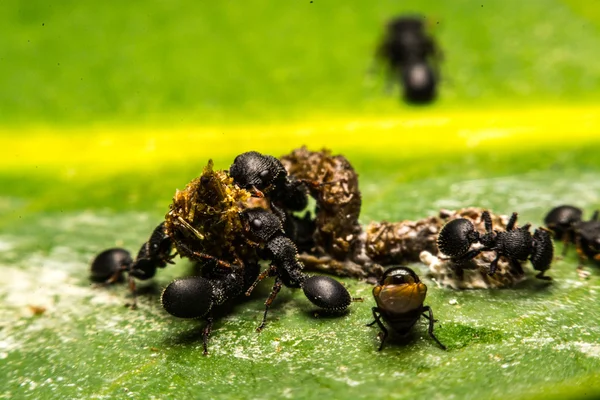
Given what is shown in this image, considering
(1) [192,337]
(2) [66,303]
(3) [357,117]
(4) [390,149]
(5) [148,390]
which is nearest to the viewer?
(5) [148,390]

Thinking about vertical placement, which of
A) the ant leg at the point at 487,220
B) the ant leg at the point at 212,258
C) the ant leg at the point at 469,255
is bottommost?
the ant leg at the point at 469,255

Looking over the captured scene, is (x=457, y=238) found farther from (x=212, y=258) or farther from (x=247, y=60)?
(x=247, y=60)

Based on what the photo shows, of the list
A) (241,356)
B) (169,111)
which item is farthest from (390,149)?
(241,356)

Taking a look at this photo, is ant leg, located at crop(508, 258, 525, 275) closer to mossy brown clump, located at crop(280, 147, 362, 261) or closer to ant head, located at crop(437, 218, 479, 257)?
ant head, located at crop(437, 218, 479, 257)

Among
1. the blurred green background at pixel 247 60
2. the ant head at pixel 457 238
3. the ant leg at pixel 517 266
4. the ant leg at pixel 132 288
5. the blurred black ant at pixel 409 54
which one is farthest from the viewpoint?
the blurred black ant at pixel 409 54

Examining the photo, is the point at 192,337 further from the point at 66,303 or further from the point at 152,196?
the point at 152,196

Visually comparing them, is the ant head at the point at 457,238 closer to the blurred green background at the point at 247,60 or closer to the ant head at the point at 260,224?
the ant head at the point at 260,224

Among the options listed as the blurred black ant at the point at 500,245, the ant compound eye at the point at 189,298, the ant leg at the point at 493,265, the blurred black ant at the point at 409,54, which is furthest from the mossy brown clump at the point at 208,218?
the blurred black ant at the point at 409,54

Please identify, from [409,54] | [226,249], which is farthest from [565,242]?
[409,54]
